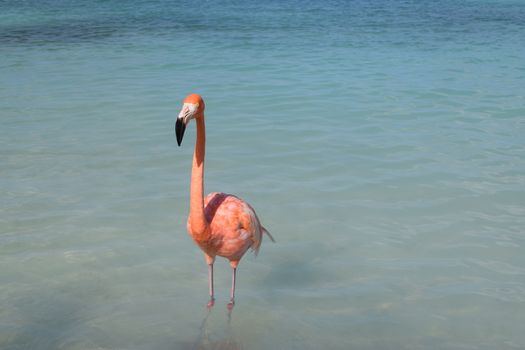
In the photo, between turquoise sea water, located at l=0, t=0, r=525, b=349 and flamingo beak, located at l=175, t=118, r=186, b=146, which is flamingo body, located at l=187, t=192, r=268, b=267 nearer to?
turquoise sea water, located at l=0, t=0, r=525, b=349

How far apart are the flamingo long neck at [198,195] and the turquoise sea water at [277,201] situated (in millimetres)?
910

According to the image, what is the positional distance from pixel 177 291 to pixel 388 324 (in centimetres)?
172

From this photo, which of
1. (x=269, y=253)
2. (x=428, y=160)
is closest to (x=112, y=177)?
(x=269, y=253)

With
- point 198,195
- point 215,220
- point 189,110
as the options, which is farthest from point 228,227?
point 189,110

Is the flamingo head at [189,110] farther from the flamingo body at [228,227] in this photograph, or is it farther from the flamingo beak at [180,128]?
the flamingo body at [228,227]

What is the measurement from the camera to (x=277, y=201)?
705cm

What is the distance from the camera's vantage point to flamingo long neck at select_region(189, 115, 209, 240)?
4281 millimetres

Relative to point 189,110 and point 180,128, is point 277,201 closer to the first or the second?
point 189,110

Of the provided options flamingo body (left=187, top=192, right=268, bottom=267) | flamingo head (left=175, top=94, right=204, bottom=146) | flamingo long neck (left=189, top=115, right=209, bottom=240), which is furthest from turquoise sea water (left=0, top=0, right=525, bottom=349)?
flamingo head (left=175, top=94, right=204, bottom=146)

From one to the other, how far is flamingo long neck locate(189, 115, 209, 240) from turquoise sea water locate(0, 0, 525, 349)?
0.91 meters

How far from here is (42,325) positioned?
15.7 feet

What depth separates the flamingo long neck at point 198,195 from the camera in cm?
428

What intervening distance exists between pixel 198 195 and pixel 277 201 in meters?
2.84

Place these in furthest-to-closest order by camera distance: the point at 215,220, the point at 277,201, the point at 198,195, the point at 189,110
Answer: the point at 277,201, the point at 215,220, the point at 198,195, the point at 189,110
